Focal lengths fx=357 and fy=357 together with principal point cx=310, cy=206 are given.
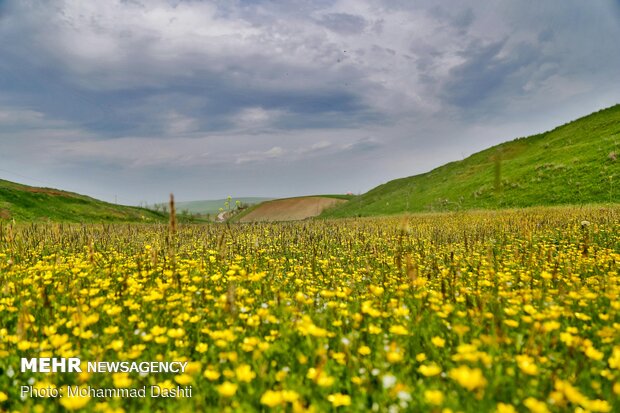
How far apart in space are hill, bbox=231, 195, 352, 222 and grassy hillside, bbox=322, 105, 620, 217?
23069 millimetres

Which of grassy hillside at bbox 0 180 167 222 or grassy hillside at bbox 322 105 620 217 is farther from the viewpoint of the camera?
grassy hillside at bbox 0 180 167 222

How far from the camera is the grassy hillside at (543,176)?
102 ft

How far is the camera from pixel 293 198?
90500mm

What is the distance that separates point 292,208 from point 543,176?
182 ft

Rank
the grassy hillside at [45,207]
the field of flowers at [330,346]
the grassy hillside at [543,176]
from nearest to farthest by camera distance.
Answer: the field of flowers at [330,346] → the grassy hillside at [543,176] → the grassy hillside at [45,207]

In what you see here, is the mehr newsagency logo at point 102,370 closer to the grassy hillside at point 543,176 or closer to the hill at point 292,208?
the grassy hillside at point 543,176

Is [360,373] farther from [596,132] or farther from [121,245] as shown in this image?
[596,132]

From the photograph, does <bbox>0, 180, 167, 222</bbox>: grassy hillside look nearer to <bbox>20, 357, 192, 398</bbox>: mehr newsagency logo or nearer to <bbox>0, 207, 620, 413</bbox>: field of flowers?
<bbox>0, 207, 620, 413</bbox>: field of flowers

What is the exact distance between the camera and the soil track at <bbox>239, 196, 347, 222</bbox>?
264ft

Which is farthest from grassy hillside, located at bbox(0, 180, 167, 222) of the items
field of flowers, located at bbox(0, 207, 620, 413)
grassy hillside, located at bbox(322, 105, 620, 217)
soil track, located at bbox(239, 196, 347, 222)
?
field of flowers, located at bbox(0, 207, 620, 413)

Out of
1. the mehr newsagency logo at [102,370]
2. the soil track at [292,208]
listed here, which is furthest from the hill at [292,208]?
the mehr newsagency logo at [102,370]

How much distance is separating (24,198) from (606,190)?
67054mm

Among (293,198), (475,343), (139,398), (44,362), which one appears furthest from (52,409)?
(293,198)

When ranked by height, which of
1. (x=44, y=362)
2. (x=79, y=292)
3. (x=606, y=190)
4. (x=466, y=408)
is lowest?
(x=466, y=408)
